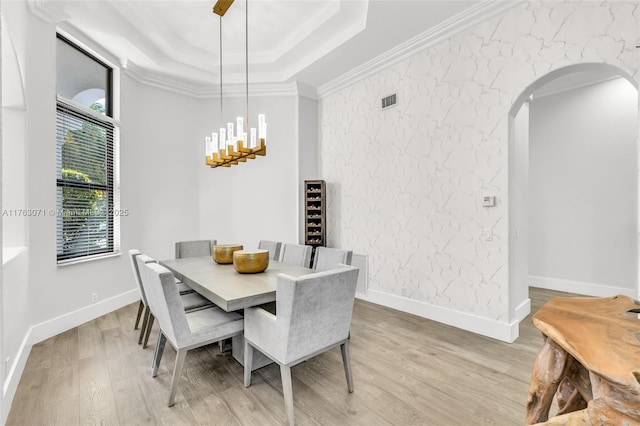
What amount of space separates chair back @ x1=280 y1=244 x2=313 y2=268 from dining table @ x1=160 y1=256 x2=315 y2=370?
1.18ft

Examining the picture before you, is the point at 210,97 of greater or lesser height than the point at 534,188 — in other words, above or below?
above

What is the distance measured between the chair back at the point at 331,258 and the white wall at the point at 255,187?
74.0 inches

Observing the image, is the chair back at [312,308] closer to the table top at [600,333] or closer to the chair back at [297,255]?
the table top at [600,333]

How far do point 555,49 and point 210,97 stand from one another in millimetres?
4486

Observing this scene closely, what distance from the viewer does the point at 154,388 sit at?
6.74ft

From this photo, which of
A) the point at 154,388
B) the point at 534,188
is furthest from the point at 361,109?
the point at 154,388

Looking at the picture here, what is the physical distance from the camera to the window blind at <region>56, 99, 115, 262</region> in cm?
A: 313

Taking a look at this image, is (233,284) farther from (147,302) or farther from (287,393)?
(147,302)

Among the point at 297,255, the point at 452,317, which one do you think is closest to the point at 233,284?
the point at 297,255

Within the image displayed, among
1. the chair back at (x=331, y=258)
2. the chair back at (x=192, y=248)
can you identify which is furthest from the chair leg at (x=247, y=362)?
the chair back at (x=192, y=248)

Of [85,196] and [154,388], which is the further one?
[85,196]

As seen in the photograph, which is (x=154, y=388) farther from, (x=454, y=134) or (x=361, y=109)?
(x=361, y=109)

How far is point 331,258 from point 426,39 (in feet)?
8.85

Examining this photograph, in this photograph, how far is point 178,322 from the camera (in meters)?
1.81
